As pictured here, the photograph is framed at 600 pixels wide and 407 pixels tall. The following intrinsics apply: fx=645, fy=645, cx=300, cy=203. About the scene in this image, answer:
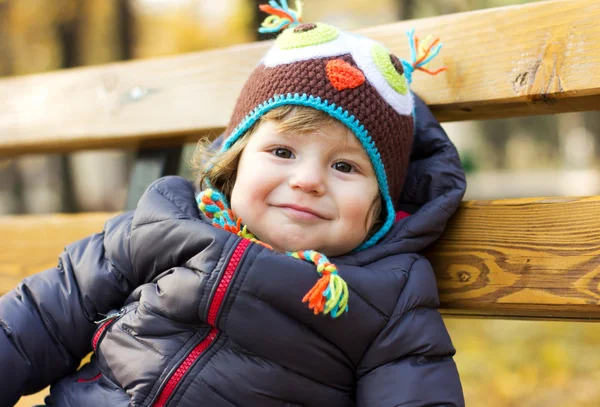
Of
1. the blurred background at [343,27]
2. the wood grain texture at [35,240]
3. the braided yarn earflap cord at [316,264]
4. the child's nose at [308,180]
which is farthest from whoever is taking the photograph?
the blurred background at [343,27]

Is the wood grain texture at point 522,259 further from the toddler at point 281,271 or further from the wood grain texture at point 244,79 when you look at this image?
the wood grain texture at point 244,79

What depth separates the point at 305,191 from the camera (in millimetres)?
1446

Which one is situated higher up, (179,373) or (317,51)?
(317,51)

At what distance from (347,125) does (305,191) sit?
189 mm

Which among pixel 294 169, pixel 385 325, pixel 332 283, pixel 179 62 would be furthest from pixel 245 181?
pixel 179 62

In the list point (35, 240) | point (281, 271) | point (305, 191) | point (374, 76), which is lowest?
point (35, 240)

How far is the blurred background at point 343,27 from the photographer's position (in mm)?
3709

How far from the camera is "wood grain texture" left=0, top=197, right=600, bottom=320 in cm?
150

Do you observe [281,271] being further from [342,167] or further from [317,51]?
[317,51]

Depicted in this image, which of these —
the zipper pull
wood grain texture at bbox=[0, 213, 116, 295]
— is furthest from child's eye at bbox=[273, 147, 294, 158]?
wood grain texture at bbox=[0, 213, 116, 295]

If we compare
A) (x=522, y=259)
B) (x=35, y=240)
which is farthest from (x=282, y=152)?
(x=35, y=240)

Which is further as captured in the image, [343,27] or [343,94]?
[343,27]

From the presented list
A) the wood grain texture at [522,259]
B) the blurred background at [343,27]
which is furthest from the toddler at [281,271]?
the blurred background at [343,27]

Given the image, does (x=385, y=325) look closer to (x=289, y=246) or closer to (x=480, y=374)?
(x=289, y=246)
